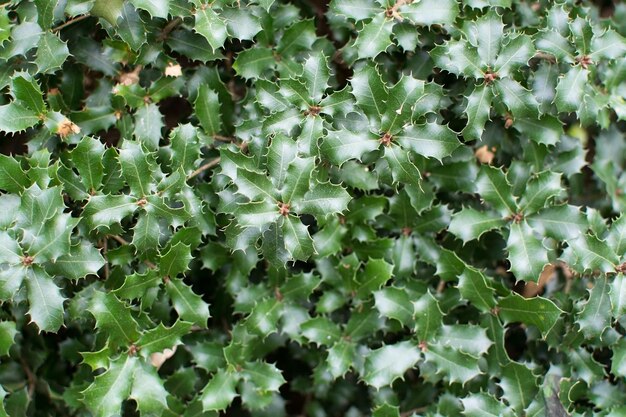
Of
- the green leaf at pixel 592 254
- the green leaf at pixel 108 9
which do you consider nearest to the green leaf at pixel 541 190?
the green leaf at pixel 592 254

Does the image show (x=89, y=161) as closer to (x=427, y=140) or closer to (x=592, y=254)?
(x=427, y=140)

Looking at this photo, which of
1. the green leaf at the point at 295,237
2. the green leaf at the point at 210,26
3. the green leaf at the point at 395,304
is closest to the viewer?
the green leaf at the point at 295,237

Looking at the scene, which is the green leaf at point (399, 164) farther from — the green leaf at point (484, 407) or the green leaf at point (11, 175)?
the green leaf at point (11, 175)

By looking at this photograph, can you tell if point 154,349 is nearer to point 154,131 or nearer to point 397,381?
point 154,131

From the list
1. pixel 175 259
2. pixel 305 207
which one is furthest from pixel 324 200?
pixel 175 259

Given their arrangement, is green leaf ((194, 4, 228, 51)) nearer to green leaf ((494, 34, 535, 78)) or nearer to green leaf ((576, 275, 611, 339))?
green leaf ((494, 34, 535, 78))

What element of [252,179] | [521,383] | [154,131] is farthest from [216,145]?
[521,383]
